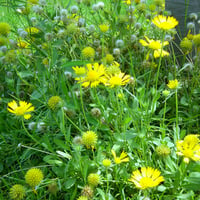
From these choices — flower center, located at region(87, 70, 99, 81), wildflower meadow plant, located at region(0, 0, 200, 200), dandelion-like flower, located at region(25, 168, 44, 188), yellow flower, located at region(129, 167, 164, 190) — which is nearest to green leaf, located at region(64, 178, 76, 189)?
wildflower meadow plant, located at region(0, 0, 200, 200)

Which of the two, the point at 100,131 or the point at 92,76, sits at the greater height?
the point at 92,76

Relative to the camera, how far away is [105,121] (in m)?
1.37

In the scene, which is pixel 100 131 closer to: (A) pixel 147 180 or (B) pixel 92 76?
(B) pixel 92 76

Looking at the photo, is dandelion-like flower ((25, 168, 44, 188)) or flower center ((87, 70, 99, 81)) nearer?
dandelion-like flower ((25, 168, 44, 188))

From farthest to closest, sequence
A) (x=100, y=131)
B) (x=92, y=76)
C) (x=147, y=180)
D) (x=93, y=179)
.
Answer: (x=100, y=131), (x=92, y=76), (x=93, y=179), (x=147, y=180)

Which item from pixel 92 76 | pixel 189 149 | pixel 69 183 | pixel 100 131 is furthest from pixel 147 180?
pixel 100 131

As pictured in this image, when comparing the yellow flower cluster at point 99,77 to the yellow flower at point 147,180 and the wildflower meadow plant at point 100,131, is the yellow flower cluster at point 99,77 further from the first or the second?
the yellow flower at point 147,180

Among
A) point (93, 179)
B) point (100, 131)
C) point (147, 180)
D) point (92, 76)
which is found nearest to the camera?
point (147, 180)

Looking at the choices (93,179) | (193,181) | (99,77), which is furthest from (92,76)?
(193,181)

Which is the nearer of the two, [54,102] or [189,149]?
[189,149]

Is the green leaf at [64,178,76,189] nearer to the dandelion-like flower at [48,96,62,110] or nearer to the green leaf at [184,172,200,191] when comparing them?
the dandelion-like flower at [48,96,62,110]

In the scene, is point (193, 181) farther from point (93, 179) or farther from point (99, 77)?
point (99, 77)

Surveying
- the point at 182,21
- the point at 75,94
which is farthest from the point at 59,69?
the point at 182,21

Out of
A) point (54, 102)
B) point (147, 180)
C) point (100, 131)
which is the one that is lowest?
point (100, 131)
